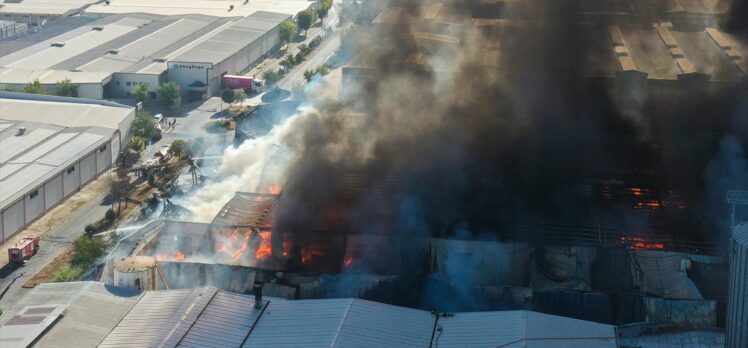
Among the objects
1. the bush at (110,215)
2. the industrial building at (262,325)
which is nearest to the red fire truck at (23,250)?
the bush at (110,215)

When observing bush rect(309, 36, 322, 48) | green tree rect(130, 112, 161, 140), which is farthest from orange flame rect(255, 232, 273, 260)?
bush rect(309, 36, 322, 48)

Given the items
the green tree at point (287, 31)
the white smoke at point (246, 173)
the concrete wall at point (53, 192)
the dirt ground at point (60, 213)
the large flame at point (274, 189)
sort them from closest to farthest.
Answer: the large flame at point (274, 189) < the white smoke at point (246, 173) < the dirt ground at point (60, 213) < the concrete wall at point (53, 192) < the green tree at point (287, 31)

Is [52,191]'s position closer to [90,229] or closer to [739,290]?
[90,229]

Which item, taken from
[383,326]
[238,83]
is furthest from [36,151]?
[383,326]

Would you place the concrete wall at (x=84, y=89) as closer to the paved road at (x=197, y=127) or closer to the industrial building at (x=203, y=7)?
the paved road at (x=197, y=127)

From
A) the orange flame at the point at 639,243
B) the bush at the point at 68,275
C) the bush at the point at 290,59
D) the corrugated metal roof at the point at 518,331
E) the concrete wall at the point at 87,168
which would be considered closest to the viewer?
the corrugated metal roof at the point at 518,331
